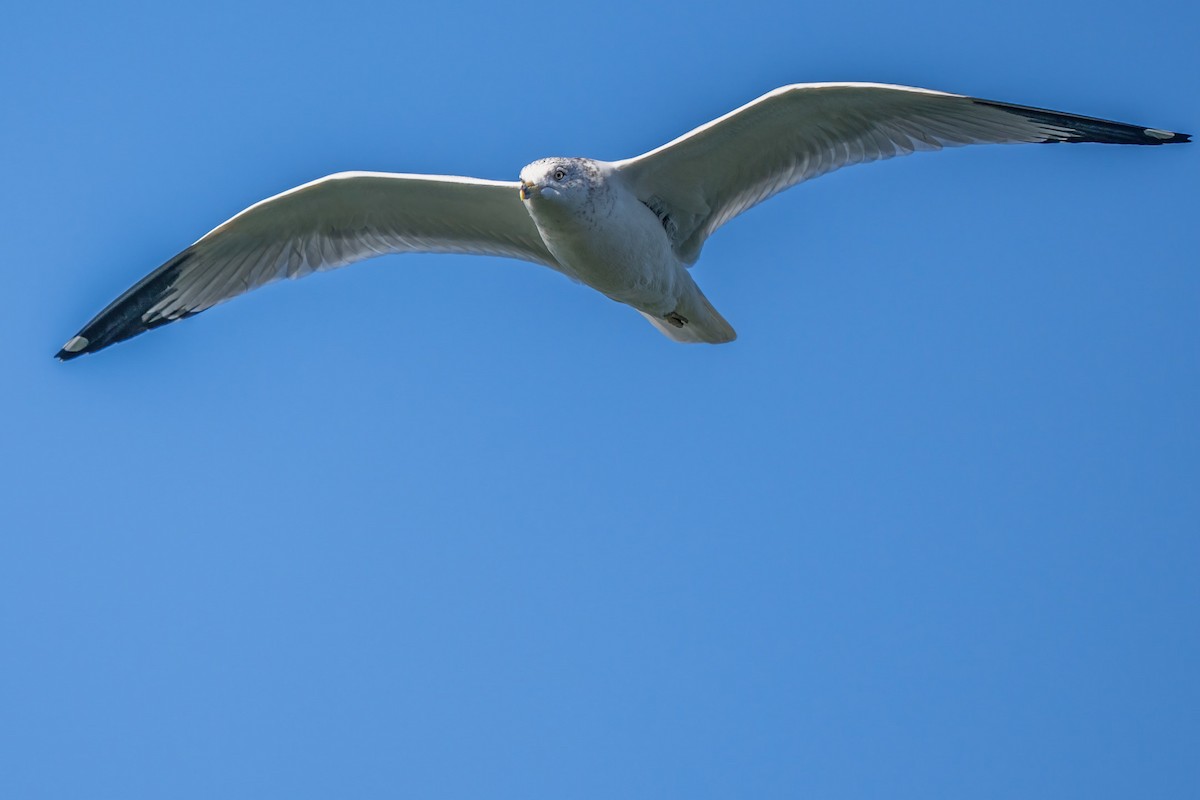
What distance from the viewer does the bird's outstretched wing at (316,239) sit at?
9.56m

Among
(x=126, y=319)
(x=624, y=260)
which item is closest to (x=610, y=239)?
(x=624, y=260)

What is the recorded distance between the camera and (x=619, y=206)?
28.3 feet

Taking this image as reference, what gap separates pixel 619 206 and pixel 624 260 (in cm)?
31

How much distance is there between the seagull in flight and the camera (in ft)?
28.5

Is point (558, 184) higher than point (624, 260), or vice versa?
point (558, 184)

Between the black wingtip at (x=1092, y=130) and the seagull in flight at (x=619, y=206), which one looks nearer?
the seagull in flight at (x=619, y=206)

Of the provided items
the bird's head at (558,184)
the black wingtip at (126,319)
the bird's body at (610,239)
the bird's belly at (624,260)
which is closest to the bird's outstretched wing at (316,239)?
the black wingtip at (126,319)

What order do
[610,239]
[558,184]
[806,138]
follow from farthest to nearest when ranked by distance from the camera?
[806,138]
[610,239]
[558,184]

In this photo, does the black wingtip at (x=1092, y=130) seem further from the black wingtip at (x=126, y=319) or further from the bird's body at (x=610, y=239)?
the black wingtip at (x=126, y=319)

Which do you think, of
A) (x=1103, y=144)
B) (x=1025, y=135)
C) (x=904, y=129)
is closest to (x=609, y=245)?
(x=904, y=129)

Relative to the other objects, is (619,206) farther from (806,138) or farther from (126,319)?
(126,319)

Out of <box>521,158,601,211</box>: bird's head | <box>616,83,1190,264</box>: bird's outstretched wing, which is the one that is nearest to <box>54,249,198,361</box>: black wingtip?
<box>521,158,601,211</box>: bird's head

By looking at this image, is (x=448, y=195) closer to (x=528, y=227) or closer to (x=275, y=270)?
(x=528, y=227)

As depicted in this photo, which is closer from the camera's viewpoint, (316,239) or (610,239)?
(610,239)
